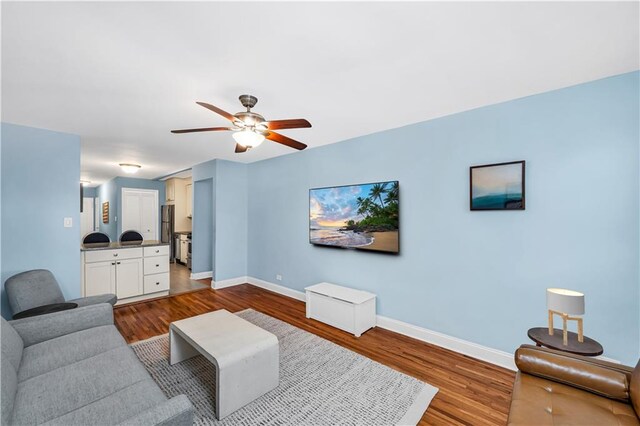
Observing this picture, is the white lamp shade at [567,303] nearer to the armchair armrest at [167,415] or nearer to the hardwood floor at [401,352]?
the hardwood floor at [401,352]

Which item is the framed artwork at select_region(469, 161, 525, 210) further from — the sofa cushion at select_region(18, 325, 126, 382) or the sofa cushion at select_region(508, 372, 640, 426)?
the sofa cushion at select_region(18, 325, 126, 382)

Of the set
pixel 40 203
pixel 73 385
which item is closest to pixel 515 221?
pixel 73 385

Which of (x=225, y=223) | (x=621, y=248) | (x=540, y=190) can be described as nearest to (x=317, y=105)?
(x=540, y=190)

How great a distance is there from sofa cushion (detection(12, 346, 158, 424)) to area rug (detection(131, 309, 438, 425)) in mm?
573

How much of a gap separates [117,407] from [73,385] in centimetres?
43

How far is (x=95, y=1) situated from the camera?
1.32m

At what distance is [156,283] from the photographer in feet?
14.7

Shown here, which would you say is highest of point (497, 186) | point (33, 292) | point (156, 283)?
point (497, 186)

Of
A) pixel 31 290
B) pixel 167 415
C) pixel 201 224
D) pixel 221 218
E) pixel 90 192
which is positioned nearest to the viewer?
pixel 167 415

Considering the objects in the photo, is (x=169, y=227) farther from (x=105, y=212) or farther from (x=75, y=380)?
(x=75, y=380)

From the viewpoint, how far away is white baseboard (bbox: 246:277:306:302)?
4.42m

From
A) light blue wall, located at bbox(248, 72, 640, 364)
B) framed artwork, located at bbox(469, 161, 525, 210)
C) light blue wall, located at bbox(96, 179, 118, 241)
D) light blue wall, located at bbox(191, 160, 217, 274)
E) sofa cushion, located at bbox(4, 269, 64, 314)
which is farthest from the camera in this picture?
light blue wall, located at bbox(96, 179, 118, 241)

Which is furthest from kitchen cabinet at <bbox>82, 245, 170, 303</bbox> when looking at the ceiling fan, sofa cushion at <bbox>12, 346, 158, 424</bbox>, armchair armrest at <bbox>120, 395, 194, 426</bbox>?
armchair armrest at <bbox>120, 395, 194, 426</bbox>

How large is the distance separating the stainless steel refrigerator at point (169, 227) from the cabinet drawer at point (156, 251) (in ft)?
8.70
